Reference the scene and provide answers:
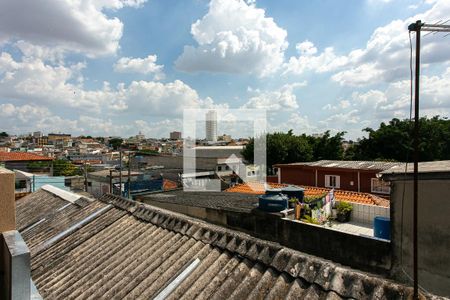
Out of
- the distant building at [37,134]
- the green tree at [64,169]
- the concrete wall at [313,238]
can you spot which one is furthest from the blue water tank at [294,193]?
the distant building at [37,134]

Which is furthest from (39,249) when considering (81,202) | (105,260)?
(81,202)

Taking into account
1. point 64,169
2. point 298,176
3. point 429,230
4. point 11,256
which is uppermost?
point 11,256

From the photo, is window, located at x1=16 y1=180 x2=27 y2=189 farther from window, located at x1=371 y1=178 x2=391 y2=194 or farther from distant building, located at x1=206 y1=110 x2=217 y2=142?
window, located at x1=371 y1=178 x2=391 y2=194

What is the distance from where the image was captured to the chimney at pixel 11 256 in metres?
2.11

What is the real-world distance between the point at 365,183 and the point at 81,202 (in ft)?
46.5

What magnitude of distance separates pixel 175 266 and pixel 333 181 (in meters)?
15.8

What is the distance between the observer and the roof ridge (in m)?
2.07

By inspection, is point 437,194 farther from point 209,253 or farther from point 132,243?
point 132,243

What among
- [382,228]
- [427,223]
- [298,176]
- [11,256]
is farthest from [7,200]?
[298,176]

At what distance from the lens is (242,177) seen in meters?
35.3

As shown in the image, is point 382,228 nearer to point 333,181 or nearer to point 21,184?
point 333,181

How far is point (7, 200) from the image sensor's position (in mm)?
2424

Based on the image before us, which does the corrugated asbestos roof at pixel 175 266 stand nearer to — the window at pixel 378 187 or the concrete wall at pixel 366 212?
the concrete wall at pixel 366 212

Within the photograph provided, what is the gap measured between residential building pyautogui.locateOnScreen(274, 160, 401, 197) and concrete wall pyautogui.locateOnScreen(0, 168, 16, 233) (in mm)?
14682
